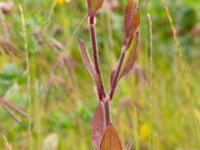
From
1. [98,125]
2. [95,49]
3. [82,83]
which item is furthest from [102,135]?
[82,83]

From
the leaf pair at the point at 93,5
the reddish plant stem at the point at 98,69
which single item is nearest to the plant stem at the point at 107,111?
the reddish plant stem at the point at 98,69

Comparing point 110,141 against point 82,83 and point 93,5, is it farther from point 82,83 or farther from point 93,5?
point 82,83

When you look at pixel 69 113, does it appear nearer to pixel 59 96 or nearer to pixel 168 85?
pixel 59 96

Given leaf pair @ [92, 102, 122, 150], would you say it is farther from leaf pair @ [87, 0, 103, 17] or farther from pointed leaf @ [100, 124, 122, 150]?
leaf pair @ [87, 0, 103, 17]

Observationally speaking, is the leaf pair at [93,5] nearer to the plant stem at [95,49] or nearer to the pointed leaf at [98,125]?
the plant stem at [95,49]

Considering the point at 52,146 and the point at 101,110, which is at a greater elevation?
the point at 101,110

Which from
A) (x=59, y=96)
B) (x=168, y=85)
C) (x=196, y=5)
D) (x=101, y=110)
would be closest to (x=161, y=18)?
(x=196, y=5)
